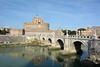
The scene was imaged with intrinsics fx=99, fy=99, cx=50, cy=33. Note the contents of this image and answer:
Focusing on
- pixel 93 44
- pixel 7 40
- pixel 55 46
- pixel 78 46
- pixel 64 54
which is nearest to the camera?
pixel 93 44

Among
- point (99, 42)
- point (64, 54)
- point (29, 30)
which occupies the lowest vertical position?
point (64, 54)

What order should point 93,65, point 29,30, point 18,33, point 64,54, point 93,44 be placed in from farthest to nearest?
point 29,30 → point 18,33 → point 64,54 → point 93,44 → point 93,65

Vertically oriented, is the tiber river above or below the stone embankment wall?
below

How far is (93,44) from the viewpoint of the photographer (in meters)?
16.1

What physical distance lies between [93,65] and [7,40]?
4337cm

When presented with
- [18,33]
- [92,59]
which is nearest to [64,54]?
[92,59]

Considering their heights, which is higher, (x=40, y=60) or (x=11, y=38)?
(x=11, y=38)

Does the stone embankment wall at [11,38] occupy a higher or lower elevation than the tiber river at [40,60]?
higher

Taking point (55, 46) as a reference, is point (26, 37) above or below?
above

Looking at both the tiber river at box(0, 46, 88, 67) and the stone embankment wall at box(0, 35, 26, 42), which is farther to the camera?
the stone embankment wall at box(0, 35, 26, 42)

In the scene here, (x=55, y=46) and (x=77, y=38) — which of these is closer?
(x=77, y=38)

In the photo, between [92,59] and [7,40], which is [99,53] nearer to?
[92,59]

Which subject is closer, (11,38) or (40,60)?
(40,60)

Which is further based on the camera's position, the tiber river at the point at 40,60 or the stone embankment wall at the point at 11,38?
the stone embankment wall at the point at 11,38
